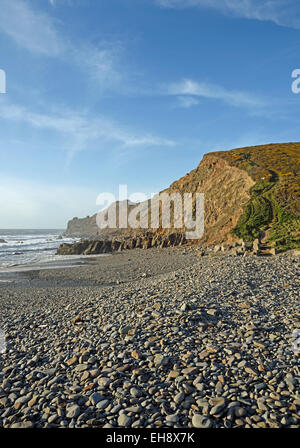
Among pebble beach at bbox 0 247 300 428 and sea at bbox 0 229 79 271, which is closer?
pebble beach at bbox 0 247 300 428

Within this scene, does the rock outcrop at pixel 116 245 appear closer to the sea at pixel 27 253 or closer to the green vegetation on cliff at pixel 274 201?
the sea at pixel 27 253

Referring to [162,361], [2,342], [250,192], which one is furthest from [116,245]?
[162,361]

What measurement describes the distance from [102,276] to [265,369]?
62.3ft

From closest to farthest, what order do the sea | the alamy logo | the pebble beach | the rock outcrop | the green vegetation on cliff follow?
the pebble beach → the alamy logo → the green vegetation on cliff → the sea → the rock outcrop

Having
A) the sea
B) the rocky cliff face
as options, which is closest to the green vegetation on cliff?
the rocky cliff face

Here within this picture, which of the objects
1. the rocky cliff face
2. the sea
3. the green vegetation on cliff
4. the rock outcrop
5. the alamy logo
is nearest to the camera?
the alamy logo

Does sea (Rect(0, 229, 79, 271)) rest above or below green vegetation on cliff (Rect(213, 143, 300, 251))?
below

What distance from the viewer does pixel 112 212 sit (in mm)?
126438

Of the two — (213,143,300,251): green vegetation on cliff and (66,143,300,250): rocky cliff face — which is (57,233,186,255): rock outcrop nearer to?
(66,143,300,250): rocky cliff face

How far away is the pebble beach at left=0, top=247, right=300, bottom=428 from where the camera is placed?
4848 millimetres

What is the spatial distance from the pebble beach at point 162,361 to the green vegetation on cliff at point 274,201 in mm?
14124

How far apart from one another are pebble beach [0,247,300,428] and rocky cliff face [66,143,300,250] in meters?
15.1
